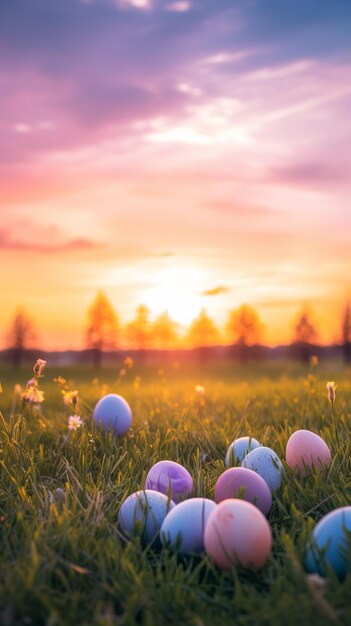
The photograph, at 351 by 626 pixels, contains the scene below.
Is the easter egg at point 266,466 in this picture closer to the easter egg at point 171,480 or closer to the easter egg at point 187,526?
the easter egg at point 171,480

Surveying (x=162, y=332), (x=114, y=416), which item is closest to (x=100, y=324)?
(x=162, y=332)

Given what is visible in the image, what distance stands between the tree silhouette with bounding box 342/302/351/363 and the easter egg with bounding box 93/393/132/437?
173 ft

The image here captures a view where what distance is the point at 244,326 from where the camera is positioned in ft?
203

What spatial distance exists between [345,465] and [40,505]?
187 centimetres

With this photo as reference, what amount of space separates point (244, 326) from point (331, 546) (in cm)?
5995

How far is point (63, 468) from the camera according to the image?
3898mm

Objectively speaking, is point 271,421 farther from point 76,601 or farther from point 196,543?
point 76,601

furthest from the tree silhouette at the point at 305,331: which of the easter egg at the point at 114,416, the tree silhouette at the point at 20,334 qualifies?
the easter egg at the point at 114,416

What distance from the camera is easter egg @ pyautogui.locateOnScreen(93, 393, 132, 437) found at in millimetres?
4691

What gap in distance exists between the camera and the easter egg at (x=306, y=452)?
3.49 metres

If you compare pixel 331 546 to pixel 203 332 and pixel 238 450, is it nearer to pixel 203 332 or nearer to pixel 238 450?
pixel 238 450

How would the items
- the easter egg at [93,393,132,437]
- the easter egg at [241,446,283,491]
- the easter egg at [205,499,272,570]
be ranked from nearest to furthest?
the easter egg at [205,499,272,570] < the easter egg at [241,446,283,491] < the easter egg at [93,393,132,437]

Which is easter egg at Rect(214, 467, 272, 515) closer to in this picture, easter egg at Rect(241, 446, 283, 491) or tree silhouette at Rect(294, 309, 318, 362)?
easter egg at Rect(241, 446, 283, 491)

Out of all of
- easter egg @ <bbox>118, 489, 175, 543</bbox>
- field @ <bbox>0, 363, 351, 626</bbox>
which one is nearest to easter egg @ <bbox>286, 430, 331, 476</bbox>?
field @ <bbox>0, 363, 351, 626</bbox>
